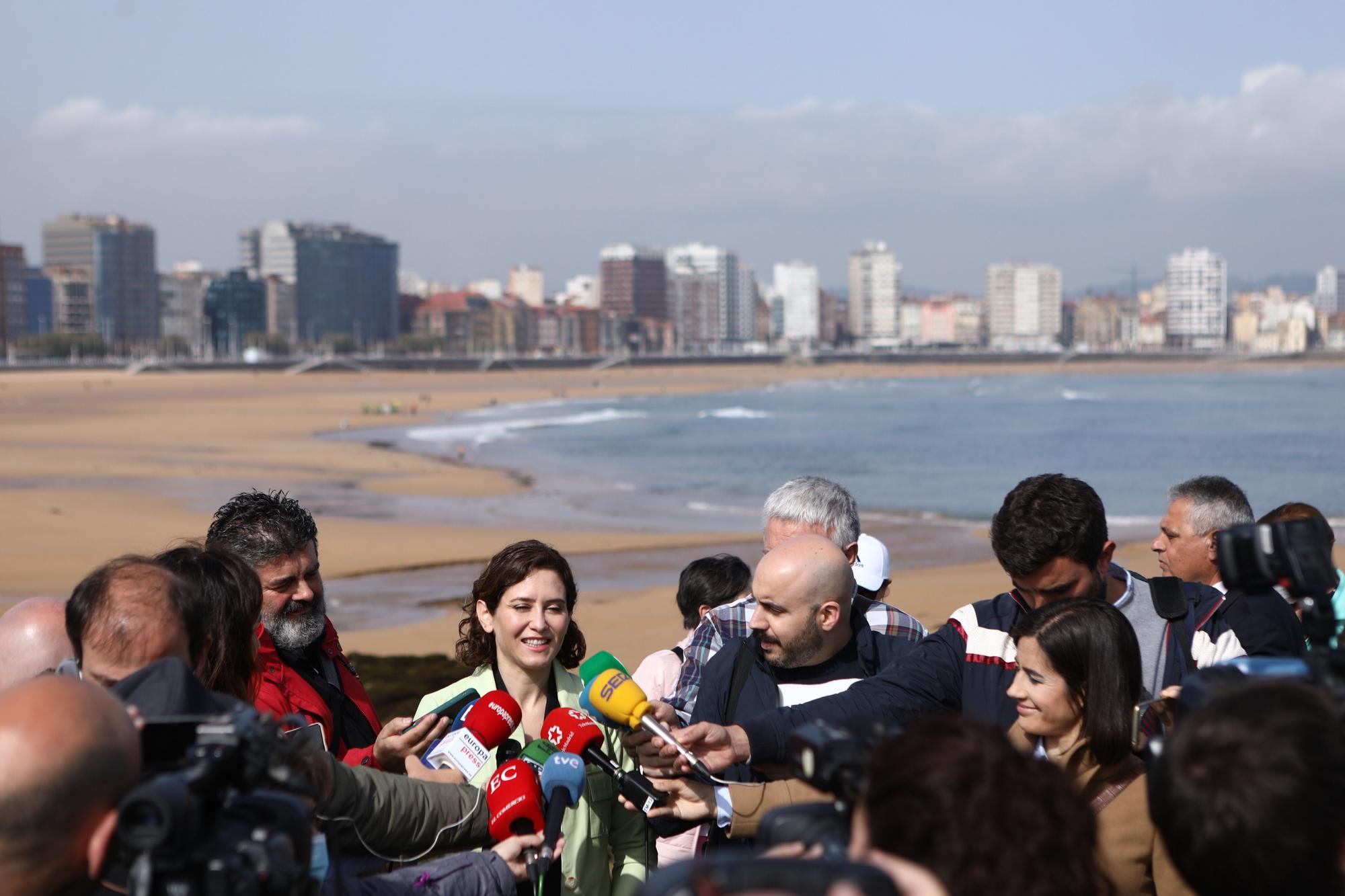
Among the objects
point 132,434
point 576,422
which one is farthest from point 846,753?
point 576,422

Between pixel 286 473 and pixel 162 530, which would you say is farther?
pixel 286 473

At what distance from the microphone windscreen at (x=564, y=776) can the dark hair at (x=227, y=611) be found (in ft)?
2.45

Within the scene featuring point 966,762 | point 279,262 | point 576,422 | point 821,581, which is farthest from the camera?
point 279,262

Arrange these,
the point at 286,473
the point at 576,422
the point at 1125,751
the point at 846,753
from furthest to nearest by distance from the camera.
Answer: the point at 576,422 → the point at 286,473 → the point at 1125,751 → the point at 846,753

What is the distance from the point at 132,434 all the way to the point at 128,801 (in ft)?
135

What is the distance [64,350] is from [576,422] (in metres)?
78.7

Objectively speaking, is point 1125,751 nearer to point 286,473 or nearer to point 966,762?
point 966,762

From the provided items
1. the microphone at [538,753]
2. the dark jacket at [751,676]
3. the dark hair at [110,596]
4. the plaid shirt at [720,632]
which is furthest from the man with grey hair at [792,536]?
the dark hair at [110,596]

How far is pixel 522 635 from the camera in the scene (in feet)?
11.7

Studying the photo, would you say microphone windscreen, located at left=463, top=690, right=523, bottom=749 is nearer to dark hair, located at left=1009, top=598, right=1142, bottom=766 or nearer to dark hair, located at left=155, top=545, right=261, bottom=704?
dark hair, located at left=155, top=545, right=261, bottom=704

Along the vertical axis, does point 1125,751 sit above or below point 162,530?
above

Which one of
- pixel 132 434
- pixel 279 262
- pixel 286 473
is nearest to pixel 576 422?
pixel 132 434

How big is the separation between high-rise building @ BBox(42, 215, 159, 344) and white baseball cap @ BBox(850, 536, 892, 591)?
166031mm

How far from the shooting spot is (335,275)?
178 m
